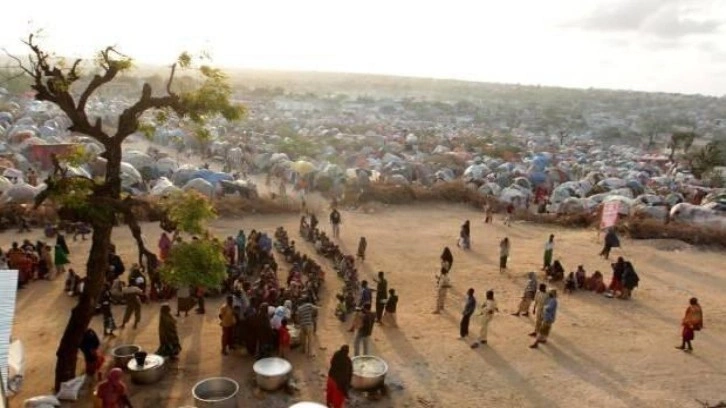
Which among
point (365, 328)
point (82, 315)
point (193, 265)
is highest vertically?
point (193, 265)

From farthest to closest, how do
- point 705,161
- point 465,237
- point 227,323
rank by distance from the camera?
point 705,161 → point 465,237 → point 227,323

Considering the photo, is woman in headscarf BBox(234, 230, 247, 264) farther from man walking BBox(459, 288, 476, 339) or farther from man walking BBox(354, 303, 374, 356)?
man walking BBox(459, 288, 476, 339)

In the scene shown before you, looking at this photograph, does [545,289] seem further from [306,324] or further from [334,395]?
[334,395]

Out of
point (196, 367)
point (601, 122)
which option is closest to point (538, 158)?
point (196, 367)

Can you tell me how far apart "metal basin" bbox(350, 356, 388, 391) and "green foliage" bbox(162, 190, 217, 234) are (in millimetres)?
3581

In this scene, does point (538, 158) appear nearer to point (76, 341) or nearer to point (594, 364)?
point (594, 364)

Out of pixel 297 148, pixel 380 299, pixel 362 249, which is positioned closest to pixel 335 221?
pixel 362 249

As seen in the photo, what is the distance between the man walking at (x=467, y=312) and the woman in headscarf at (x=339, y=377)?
13.2 feet

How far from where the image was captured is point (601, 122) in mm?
87938

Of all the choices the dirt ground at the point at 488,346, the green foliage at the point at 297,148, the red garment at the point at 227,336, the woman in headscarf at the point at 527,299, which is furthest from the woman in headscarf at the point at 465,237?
the green foliage at the point at 297,148

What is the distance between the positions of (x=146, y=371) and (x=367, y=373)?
3688 mm

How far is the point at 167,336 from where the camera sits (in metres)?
10.6

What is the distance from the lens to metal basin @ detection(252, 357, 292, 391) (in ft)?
31.6

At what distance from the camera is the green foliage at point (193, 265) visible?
9070 millimetres
